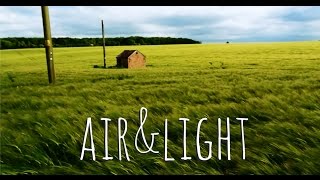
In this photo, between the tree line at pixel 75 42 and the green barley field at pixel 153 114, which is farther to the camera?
the tree line at pixel 75 42

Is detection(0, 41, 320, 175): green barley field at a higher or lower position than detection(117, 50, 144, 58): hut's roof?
lower

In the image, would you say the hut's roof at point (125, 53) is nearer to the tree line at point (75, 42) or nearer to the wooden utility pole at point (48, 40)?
the tree line at point (75, 42)

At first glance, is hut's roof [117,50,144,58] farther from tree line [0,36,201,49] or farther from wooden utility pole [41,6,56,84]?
wooden utility pole [41,6,56,84]

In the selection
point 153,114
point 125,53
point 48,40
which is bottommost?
point 153,114

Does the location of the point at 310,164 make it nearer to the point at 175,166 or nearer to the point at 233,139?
the point at 233,139

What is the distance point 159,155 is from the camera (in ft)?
8.73

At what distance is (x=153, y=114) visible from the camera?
2.94 meters

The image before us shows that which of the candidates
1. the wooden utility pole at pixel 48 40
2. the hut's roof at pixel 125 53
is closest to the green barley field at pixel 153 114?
the hut's roof at pixel 125 53

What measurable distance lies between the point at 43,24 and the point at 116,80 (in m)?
0.95

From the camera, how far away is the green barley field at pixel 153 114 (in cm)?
261

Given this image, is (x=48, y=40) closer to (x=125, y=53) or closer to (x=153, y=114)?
(x=125, y=53)

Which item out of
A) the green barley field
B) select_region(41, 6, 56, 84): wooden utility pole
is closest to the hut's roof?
the green barley field

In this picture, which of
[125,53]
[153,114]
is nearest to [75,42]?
[125,53]

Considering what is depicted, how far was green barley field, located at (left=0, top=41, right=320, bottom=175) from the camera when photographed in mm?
2605
